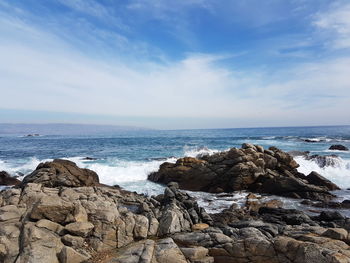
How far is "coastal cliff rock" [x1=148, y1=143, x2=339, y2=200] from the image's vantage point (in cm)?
2434

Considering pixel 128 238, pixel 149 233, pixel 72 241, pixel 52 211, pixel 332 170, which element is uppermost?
pixel 52 211

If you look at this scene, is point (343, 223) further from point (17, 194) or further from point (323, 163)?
point (323, 163)

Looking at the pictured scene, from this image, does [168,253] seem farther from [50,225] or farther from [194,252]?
[50,225]

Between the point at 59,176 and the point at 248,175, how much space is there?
18144mm

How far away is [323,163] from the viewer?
120ft

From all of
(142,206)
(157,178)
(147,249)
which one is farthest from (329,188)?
(147,249)

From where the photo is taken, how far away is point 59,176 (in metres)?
22.6

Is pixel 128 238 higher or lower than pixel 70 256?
lower

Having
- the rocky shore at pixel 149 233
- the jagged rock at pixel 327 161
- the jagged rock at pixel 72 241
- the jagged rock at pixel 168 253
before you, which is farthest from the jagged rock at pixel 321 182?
the jagged rock at pixel 72 241

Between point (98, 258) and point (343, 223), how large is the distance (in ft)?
44.8

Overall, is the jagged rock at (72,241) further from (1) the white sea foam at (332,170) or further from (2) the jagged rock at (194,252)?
(1) the white sea foam at (332,170)

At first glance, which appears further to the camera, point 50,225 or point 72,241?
point 50,225

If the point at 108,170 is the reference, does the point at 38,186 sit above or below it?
above

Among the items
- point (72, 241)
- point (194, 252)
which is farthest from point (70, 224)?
point (194, 252)
